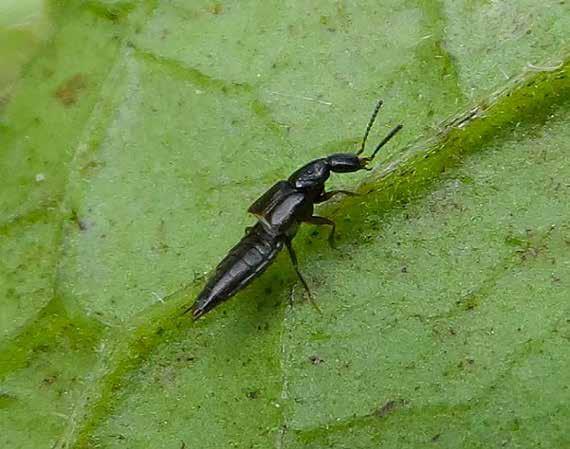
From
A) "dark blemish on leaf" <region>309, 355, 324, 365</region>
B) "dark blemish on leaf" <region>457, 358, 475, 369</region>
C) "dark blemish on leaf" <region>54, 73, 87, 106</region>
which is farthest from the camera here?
"dark blemish on leaf" <region>54, 73, 87, 106</region>

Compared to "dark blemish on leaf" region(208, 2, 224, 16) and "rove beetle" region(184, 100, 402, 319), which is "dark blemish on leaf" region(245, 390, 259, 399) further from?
"dark blemish on leaf" region(208, 2, 224, 16)

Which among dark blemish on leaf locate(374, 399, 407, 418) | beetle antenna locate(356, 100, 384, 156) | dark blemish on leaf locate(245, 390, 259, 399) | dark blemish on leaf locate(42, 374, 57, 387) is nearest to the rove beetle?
beetle antenna locate(356, 100, 384, 156)

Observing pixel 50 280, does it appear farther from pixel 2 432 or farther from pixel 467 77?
pixel 467 77

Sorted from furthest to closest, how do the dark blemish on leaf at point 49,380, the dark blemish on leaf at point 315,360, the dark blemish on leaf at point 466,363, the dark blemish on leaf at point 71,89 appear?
the dark blemish on leaf at point 71,89
the dark blemish on leaf at point 49,380
the dark blemish on leaf at point 315,360
the dark blemish on leaf at point 466,363

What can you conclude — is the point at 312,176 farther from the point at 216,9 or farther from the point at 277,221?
the point at 216,9

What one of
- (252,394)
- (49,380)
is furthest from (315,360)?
(49,380)

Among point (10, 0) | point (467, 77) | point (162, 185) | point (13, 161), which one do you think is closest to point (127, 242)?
point (162, 185)

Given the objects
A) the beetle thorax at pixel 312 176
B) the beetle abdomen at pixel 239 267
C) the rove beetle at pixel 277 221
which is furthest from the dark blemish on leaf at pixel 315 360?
the beetle thorax at pixel 312 176

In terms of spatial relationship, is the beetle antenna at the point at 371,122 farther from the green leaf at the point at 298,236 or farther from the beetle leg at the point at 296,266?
the beetle leg at the point at 296,266
